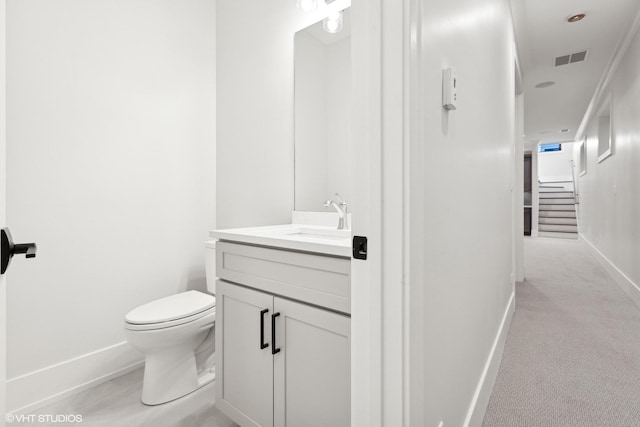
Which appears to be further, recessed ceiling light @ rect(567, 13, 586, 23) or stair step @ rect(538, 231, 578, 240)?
stair step @ rect(538, 231, 578, 240)

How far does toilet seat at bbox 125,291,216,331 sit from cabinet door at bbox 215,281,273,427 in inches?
11.2

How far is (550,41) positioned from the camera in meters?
3.17

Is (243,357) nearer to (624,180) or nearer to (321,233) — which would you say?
(321,233)

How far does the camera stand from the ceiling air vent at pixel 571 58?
136 inches

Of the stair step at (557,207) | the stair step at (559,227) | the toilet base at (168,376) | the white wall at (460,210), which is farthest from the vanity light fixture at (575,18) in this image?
the stair step at (557,207)

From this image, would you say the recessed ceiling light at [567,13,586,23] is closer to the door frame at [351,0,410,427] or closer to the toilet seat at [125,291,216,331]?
the door frame at [351,0,410,427]

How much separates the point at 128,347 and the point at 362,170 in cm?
192

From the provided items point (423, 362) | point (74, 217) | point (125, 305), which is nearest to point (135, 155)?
point (74, 217)

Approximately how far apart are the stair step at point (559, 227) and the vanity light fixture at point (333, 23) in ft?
28.1

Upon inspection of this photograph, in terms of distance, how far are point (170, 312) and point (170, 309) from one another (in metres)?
0.04

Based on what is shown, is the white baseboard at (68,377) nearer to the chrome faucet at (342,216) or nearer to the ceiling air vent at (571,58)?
the chrome faucet at (342,216)

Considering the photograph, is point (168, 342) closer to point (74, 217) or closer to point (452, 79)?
point (74, 217)

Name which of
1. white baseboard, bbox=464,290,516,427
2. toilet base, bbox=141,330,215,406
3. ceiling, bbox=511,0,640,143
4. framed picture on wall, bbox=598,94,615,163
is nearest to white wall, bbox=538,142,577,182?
ceiling, bbox=511,0,640,143

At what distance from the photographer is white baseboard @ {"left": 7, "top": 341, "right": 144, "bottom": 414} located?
61.3 inches
